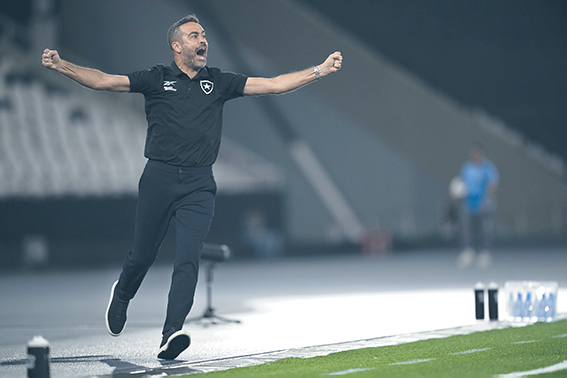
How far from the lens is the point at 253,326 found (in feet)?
30.2

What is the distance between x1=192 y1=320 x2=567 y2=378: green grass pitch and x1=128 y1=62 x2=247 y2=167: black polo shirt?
1.72 m

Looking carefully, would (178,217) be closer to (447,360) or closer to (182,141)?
(182,141)

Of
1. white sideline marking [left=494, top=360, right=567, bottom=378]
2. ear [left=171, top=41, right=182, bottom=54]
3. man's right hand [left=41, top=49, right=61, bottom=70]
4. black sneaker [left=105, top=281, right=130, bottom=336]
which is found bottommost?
white sideline marking [left=494, top=360, right=567, bottom=378]

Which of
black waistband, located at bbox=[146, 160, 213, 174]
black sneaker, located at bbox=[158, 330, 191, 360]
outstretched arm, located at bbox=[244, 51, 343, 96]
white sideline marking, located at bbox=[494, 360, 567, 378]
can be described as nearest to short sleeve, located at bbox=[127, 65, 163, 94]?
black waistband, located at bbox=[146, 160, 213, 174]

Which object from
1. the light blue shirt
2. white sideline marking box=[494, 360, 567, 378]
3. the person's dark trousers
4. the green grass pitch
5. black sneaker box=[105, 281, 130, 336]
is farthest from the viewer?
the light blue shirt

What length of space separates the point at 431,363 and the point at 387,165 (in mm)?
20931

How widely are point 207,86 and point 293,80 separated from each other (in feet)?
2.21

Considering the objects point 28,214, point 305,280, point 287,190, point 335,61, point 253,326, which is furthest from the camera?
point 287,190

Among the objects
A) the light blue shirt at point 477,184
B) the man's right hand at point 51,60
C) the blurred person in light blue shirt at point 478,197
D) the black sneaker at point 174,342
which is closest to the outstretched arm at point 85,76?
the man's right hand at point 51,60

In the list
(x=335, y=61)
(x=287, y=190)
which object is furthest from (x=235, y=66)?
(x=335, y=61)

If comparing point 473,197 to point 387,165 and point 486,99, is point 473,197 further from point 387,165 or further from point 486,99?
point 486,99

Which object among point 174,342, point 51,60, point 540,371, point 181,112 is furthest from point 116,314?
point 540,371

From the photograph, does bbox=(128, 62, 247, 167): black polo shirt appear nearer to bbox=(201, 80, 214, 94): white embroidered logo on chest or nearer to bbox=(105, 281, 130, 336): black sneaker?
bbox=(201, 80, 214, 94): white embroidered logo on chest

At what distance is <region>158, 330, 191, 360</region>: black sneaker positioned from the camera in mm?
6691
